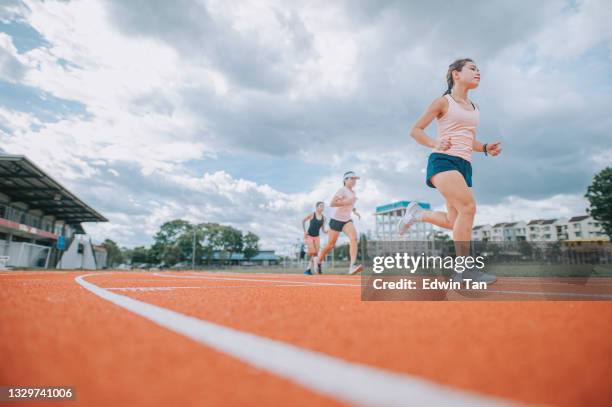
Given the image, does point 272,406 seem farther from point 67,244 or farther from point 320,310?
point 67,244

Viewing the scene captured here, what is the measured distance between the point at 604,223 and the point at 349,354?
52381mm

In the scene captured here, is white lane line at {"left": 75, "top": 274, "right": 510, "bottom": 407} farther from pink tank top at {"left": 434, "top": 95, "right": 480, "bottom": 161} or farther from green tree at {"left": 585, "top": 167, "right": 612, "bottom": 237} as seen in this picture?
green tree at {"left": 585, "top": 167, "right": 612, "bottom": 237}

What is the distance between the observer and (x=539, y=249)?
15.9 m

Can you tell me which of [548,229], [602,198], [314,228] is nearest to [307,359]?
[314,228]

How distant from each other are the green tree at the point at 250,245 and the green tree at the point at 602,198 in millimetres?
59606

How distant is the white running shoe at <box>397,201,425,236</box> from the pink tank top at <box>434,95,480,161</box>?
3.59 feet

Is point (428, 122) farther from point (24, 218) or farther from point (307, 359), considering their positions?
point (24, 218)

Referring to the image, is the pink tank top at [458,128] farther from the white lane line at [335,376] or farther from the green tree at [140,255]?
the green tree at [140,255]

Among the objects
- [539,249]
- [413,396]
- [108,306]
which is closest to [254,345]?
[413,396]

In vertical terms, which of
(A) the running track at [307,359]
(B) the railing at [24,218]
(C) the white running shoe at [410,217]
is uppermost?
(B) the railing at [24,218]

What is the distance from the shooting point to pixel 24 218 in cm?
3669

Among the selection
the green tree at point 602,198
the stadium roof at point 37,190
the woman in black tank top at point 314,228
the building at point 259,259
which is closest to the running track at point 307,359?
the woman in black tank top at point 314,228

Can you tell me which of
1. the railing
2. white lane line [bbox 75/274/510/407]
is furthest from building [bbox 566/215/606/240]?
white lane line [bbox 75/274/510/407]

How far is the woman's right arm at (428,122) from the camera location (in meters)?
3.17
